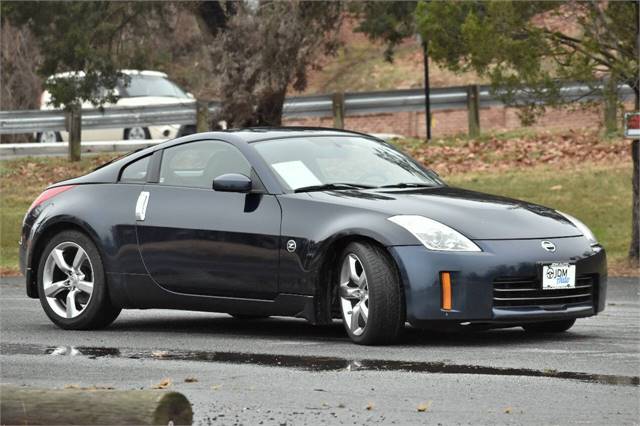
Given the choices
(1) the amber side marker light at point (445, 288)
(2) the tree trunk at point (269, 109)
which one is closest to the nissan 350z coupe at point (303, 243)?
(1) the amber side marker light at point (445, 288)

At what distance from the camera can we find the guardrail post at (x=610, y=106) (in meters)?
17.8

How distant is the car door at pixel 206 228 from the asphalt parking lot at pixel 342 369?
408 mm

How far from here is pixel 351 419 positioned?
6988 millimetres

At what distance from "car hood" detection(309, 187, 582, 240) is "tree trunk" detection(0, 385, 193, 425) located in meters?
4.36

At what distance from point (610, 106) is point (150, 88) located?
11859mm

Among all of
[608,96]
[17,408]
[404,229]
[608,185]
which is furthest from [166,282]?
[608,185]

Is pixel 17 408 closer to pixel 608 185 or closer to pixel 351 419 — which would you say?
pixel 351 419

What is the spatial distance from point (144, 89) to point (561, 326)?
76.0 ft

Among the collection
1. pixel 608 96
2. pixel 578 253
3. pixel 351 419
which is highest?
pixel 608 96

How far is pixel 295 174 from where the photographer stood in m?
10.4

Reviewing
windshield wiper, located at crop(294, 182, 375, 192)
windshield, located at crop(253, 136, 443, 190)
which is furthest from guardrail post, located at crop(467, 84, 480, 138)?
windshield wiper, located at crop(294, 182, 375, 192)

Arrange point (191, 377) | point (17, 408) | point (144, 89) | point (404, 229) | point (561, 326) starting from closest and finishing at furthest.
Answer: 1. point (17, 408)
2. point (191, 377)
3. point (404, 229)
4. point (561, 326)
5. point (144, 89)

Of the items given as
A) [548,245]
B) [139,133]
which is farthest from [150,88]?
[548,245]

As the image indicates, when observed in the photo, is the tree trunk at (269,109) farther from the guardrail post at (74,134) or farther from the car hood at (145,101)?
the car hood at (145,101)
